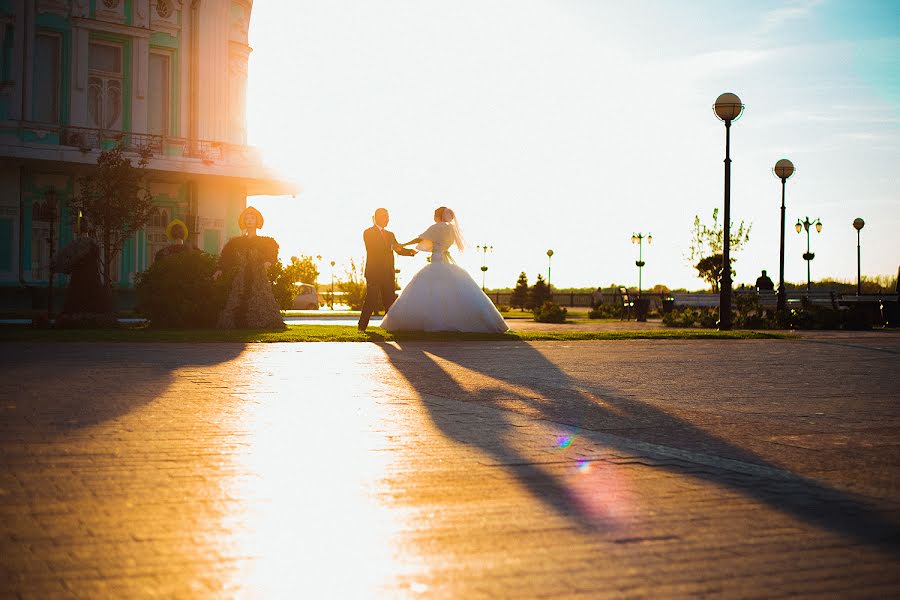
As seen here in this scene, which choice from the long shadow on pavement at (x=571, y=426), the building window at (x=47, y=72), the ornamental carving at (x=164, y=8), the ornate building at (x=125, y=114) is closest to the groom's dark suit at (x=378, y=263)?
the long shadow on pavement at (x=571, y=426)

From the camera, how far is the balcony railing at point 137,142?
33.0m

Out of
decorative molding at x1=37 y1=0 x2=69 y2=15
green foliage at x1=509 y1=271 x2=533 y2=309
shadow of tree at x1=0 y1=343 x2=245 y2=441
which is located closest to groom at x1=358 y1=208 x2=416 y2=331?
shadow of tree at x1=0 y1=343 x2=245 y2=441

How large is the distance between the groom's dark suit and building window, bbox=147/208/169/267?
19.9 metres

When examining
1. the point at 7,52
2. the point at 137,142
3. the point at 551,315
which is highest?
the point at 7,52

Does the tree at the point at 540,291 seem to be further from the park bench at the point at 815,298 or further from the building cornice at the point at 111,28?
the building cornice at the point at 111,28

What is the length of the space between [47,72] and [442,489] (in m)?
36.1

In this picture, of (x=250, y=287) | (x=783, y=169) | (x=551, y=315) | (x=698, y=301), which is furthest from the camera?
(x=698, y=301)

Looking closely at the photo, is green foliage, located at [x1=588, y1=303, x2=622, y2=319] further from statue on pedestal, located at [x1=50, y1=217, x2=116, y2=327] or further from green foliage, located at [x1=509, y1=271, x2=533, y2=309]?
statue on pedestal, located at [x1=50, y1=217, x2=116, y2=327]

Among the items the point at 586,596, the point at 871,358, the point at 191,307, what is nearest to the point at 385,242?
the point at 191,307

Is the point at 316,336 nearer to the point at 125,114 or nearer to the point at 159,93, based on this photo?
the point at 125,114

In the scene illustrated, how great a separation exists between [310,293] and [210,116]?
10514 mm

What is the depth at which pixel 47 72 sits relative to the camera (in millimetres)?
35031

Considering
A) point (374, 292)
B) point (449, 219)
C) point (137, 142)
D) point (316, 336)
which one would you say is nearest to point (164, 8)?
point (137, 142)

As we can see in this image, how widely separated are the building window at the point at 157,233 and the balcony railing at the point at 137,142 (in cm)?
247
